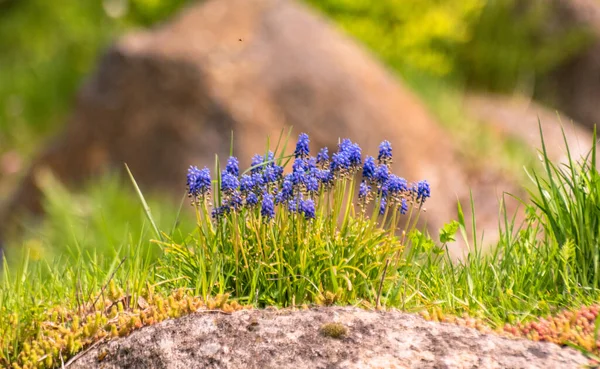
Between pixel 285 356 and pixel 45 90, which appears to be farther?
pixel 45 90

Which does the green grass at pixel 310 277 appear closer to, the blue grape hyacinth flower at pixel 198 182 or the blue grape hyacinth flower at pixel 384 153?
the blue grape hyacinth flower at pixel 198 182

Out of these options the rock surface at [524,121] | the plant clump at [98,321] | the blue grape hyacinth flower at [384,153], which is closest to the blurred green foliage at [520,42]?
the rock surface at [524,121]

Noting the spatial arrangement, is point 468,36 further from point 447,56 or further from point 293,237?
point 293,237

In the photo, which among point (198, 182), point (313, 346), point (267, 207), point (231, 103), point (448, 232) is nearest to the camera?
point (313, 346)

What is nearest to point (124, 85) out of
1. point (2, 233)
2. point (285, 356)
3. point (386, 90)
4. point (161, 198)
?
point (161, 198)

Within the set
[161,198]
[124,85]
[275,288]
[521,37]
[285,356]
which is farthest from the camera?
[521,37]

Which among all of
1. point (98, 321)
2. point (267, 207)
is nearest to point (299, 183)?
A: point (267, 207)

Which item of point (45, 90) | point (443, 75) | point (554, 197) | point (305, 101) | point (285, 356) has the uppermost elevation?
point (443, 75)

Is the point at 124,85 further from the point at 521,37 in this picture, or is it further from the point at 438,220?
the point at 521,37
